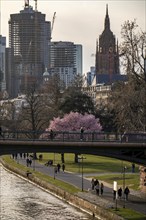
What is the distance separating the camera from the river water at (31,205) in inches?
1908

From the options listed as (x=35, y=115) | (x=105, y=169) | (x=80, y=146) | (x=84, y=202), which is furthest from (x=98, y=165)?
(x=80, y=146)

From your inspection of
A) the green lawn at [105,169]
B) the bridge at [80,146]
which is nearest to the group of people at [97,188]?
the green lawn at [105,169]

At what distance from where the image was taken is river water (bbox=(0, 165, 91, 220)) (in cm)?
4847

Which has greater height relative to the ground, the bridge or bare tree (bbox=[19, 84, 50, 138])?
bare tree (bbox=[19, 84, 50, 138])

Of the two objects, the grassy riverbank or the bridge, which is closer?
the bridge

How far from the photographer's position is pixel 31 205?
177ft

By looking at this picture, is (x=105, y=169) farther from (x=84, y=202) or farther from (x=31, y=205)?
(x=84, y=202)

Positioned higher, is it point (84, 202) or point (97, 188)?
point (97, 188)

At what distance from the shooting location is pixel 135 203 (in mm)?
49531

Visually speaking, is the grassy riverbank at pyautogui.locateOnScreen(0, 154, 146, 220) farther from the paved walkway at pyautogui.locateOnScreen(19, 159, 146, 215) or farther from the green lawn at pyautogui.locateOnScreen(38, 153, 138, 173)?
the paved walkway at pyautogui.locateOnScreen(19, 159, 146, 215)

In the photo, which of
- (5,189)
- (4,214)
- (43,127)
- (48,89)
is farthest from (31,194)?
(48,89)

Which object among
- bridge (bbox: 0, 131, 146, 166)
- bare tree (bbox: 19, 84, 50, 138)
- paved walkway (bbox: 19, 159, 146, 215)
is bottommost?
paved walkway (bbox: 19, 159, 146, 215)

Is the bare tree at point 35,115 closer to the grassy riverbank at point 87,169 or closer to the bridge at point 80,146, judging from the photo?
the grassy riverbank at point 87,169

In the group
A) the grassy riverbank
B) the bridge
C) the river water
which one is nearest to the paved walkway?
the grassy riverbank
